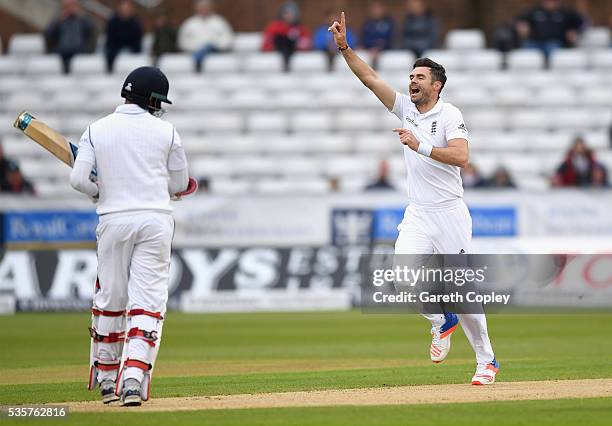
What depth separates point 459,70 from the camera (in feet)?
80.9

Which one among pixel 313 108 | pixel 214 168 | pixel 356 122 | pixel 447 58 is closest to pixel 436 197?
pixel 214 168

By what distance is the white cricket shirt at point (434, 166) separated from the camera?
950cm

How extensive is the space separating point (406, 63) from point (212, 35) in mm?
4073

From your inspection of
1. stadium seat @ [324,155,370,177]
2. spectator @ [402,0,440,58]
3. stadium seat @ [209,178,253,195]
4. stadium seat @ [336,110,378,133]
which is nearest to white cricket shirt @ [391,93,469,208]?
stadium seat @ [209,178,253,195]

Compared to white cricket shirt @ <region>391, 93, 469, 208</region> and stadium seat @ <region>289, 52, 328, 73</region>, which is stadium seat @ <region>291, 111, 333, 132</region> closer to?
stadium seat @ <region>289, 52, 328, 73</region>

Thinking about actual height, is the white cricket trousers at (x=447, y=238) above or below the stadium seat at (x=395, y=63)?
below

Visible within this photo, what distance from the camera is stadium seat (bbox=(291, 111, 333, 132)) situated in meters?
23.6

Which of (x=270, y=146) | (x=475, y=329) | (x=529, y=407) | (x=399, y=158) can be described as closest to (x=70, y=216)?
(x=270, y=146)

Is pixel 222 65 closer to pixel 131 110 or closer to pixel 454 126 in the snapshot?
pixel 454 126

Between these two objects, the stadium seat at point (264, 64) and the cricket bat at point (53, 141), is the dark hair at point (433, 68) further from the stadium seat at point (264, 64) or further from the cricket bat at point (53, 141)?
the stadium seat at point (264, 64)

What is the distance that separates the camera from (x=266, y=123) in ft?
77.6

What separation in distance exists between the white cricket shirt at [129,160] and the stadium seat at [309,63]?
16.4 metres

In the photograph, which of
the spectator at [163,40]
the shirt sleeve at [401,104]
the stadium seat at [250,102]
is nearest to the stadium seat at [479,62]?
the stadium seat at [250,102]

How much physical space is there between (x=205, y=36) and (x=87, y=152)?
17.4 metres
